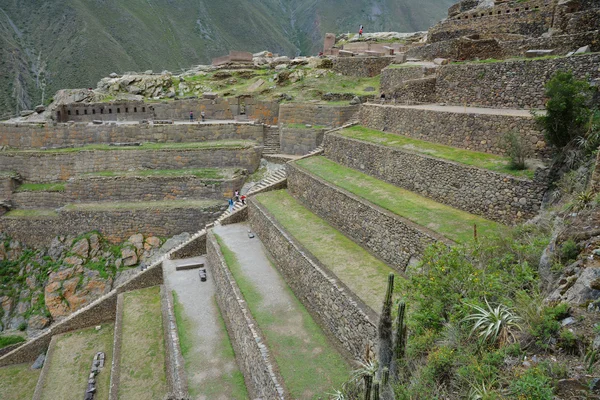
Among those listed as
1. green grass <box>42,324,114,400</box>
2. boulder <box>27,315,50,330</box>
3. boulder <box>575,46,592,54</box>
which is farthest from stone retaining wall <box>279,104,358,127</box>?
boulder <box>27,315,50,330</box>

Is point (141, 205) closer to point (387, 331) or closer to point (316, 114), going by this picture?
point (316, 114)

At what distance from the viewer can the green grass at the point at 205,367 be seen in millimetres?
8883

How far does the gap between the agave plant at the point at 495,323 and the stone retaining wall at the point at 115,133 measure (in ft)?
58.7

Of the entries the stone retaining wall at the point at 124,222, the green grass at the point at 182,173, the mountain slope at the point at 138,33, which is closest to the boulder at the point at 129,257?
the stone retaining wall at the point at 124,222

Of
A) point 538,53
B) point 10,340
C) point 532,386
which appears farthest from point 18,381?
point 538,53

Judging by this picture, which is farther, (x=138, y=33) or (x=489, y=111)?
(x=138, y=33)

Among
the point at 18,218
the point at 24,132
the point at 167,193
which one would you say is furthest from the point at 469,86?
the point at 24,132

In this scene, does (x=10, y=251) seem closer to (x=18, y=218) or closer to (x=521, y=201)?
(x=18, y=218)

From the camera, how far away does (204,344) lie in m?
10.5

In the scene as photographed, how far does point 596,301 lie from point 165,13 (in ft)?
292

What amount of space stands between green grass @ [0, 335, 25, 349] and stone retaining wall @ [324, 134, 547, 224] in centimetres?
1477

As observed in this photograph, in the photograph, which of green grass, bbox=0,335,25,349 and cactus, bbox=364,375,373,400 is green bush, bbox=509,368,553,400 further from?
green grass, bbox=0,335,25,349

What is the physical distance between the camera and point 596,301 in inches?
158

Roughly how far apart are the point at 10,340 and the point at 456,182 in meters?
17.3
